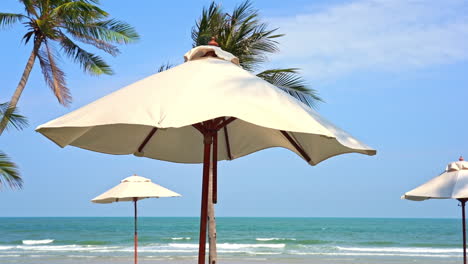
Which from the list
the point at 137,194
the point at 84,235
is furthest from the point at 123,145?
the point at 84,235

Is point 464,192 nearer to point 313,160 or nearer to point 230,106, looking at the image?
point 313,160

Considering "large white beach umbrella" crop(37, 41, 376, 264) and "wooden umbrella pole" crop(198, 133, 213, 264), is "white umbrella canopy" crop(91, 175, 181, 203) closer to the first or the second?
"large white beach umbrella" crop(37, 41, 376, 264)

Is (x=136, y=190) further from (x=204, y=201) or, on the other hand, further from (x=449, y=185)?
(x=204, y=201)

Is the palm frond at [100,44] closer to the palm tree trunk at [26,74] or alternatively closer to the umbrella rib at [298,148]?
the palm tree trunk at [26,74]

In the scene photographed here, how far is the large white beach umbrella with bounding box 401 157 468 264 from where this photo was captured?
8.86 meters

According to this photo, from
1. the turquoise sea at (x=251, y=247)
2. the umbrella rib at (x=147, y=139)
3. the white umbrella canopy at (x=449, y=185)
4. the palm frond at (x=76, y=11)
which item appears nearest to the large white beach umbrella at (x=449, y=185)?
the white umbrella canopy at (x=449, y=185)

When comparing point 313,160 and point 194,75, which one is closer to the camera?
point 194,75

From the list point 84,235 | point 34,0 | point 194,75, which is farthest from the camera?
point 84,235

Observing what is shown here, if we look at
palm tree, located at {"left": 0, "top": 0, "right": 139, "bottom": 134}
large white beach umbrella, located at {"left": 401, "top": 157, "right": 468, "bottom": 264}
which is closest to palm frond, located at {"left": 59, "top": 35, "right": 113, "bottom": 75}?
palm tree, located at {"left": 0, "top": 0, "right": 139, "bottom": 134}

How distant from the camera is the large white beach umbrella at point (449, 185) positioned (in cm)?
886

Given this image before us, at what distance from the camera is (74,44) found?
15805 mm

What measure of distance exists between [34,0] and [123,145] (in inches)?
424

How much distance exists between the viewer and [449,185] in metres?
9.02

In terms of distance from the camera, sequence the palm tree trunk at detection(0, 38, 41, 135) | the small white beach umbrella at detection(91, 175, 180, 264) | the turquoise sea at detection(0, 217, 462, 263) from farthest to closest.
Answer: the turquoise sea at detection(0, 217, 462, 263) → the palm tree trunk at detection(0, 38, 41, 135) → the small white beach umbrella at detection(91, 175, 180, 264)
